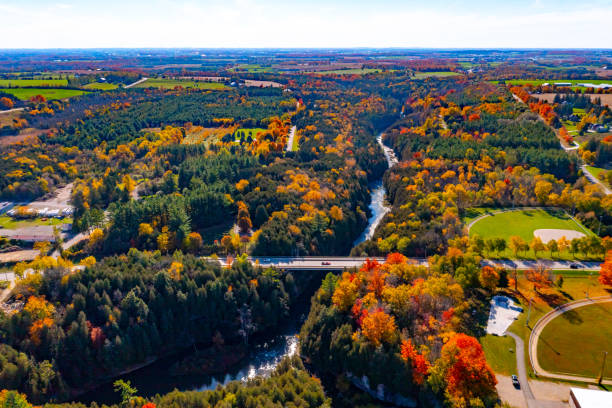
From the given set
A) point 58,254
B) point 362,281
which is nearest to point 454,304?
point 362,281

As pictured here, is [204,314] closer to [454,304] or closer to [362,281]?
[362,281]

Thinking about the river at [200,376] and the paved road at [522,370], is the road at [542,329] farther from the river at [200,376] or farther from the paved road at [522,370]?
the river at [200,376]

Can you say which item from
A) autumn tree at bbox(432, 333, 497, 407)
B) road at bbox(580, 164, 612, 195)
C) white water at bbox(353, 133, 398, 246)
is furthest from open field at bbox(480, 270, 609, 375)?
road at bbox(580, 164, 612, 195)

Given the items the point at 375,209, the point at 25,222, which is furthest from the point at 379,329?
the point at 25,222

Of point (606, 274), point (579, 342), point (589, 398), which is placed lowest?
point (579, 342)

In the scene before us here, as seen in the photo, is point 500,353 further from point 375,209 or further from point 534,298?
point 375,209

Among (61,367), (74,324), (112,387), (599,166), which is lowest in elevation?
(112,387)
